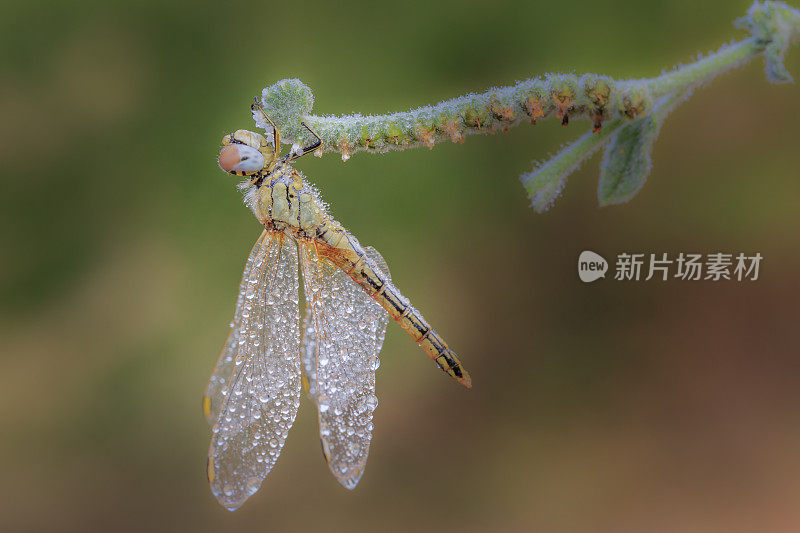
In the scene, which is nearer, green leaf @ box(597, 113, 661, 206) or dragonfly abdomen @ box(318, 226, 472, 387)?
green leaf @ box(597, 113, 661, 206)

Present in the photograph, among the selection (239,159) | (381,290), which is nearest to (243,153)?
(239,159)

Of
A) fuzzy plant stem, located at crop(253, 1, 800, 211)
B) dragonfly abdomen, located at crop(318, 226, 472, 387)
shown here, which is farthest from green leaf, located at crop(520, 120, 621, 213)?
dragonfly abdomen, located at crop(318, 226, 472, 387)

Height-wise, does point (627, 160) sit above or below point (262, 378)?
above

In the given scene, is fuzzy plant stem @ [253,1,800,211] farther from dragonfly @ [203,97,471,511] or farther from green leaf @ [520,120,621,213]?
dragonfly @ [203,97,471,511]

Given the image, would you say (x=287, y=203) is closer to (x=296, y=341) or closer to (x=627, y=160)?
(x=296, y=341)

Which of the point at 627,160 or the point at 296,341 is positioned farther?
the point at 296,341

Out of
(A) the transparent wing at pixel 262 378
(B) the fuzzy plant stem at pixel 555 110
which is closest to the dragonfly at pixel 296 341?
(A) the transparent wing at pixel 262 378

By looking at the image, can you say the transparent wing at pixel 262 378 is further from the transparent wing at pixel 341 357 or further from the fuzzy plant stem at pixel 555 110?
the fuzzy plant stem at pixel 555 110
